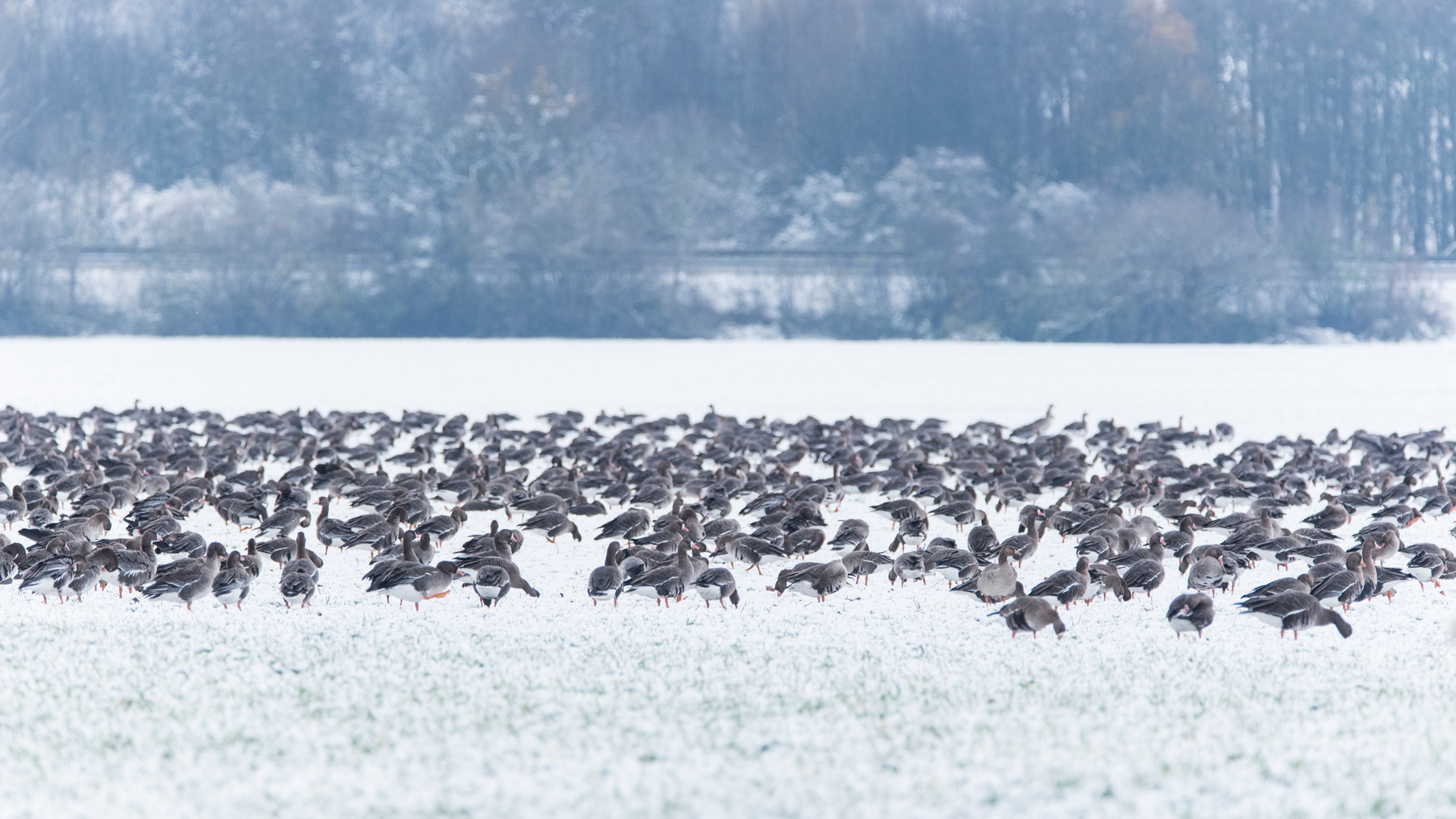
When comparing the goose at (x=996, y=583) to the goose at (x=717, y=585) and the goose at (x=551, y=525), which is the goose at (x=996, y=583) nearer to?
the goose at (x=717, y=585)

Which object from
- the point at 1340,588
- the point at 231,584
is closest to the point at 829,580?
the point at 1340,588

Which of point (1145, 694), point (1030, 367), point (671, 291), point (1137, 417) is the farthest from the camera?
point (671, 291)

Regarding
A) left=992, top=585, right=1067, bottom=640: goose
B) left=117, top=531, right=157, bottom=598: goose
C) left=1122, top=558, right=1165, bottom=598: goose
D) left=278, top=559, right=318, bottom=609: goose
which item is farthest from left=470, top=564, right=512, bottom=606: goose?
left=1122, top=558, right=1165, bottom=598: goose

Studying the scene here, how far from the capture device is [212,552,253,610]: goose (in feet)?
33.3

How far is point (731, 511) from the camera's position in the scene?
585 inches

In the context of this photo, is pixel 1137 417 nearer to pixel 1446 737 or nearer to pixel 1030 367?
pixel 1030 367

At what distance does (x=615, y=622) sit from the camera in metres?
9.97

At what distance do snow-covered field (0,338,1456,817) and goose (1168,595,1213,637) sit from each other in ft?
0.41

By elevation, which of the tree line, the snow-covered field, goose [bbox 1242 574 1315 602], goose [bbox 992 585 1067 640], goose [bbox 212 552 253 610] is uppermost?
the tree line

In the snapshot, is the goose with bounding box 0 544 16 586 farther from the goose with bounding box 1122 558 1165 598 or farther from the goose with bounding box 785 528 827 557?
the goose with bounding box 1122 558 1165 598

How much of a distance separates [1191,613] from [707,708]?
11.1 ft

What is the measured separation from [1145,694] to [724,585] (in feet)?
10.6

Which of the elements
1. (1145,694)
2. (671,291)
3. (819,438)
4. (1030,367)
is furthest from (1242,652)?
(671,291)

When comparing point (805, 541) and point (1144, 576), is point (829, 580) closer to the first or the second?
point (805, 541)
